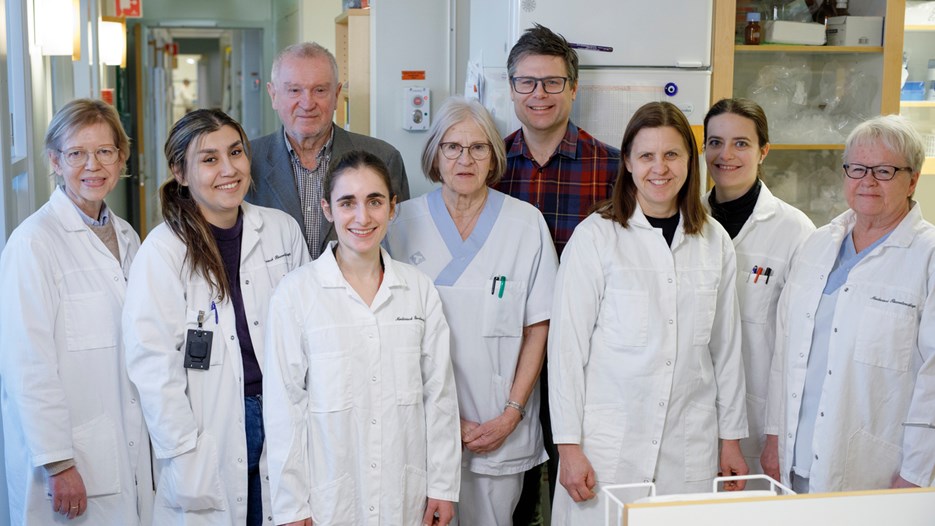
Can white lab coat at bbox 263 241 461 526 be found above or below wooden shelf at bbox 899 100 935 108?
below

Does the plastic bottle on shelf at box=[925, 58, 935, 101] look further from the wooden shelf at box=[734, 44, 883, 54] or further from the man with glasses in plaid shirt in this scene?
the man with glasses in plaid shirt

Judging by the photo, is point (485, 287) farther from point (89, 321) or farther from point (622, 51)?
point (622, 51)

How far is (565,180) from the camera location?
268 centimetres

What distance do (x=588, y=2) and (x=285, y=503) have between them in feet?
6.38

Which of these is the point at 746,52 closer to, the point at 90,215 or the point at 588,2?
the point at 588,2

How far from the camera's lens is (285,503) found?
78.9 inches

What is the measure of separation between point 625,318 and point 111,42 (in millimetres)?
5444

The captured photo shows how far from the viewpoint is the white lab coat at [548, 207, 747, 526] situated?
7.14 feet

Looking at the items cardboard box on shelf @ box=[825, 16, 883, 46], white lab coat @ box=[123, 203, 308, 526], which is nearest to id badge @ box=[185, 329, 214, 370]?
white lab coat @ box=[123, 203, 308, 526]

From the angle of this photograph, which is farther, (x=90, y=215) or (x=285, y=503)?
(x=90, y=215)

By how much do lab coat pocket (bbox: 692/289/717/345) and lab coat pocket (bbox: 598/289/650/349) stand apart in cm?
12

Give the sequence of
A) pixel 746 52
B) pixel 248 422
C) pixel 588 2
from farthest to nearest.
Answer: pixel 746 52, pixel 588 2, pixel 248 422

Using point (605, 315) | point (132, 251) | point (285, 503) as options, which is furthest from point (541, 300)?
point (132, 251)

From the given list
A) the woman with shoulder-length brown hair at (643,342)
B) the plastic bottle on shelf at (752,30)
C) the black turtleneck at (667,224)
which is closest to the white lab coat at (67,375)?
the woman with shoulder-length brown hair at (643,342)
